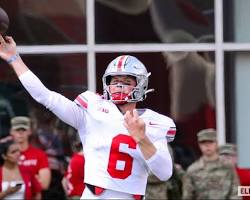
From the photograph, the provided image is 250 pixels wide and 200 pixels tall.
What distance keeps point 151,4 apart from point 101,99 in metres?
5.59

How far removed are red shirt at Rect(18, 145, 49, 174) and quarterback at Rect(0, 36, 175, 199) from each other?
3657 mm

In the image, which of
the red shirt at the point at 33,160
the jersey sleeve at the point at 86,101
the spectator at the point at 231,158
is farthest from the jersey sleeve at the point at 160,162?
the red shirt at the point at 33,160

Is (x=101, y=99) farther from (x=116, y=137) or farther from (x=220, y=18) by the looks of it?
(x=220, y=18)

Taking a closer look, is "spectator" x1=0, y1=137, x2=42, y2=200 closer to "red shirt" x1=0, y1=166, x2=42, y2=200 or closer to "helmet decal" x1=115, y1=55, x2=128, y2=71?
"red shirt" x1=0, y1=166, x2=42, y2=200

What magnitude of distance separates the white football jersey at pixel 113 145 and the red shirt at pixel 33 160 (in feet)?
12.0

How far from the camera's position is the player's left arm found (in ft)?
20.6

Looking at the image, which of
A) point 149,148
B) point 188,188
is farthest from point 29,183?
point 149,148

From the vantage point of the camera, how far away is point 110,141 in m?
6.64

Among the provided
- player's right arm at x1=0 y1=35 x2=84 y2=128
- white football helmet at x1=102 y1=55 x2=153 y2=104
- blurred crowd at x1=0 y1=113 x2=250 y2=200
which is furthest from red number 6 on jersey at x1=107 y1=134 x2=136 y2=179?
blurred crowd at x1=0 y1=113 x2=250 y2=200

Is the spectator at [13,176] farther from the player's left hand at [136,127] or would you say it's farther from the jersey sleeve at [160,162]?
the player's left hand at [136,127]

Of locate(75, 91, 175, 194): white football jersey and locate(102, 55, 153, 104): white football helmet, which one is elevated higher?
locate(102, 55, 153, 104): white football helmet

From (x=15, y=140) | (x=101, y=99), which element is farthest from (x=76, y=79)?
(x=101, y=99)

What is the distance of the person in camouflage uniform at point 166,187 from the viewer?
10391 millimetres

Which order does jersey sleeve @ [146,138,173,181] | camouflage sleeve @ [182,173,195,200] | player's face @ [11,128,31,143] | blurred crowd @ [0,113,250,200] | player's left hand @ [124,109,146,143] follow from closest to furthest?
player's left hand @ [124,109,146,143] < jersey sleeve @ [146,138,173,181] < blurred crowd @ [0,113,250,200] < camouflage sleeve @ [182,173,195,200] < player's face @ [11,128,31,143]
